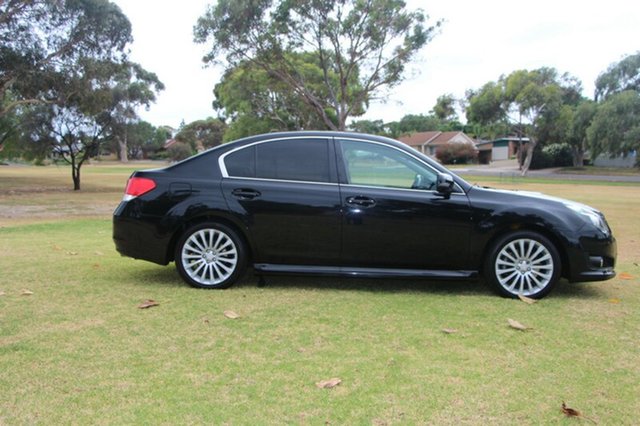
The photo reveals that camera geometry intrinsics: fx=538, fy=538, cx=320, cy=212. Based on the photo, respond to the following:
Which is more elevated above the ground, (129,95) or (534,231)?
(129,95)

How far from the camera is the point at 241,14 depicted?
25.2m

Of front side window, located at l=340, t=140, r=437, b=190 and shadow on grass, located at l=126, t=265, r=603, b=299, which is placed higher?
front side window, located at l=340, t=140, r=437, b=190

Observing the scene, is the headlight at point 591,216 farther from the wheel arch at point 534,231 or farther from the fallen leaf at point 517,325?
the fallen leaf at point 517,325

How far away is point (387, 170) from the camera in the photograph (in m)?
5.36

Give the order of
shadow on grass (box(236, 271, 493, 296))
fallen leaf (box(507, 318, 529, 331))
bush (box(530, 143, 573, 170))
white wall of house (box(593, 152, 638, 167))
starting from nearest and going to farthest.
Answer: fallen leaf (box(507, 318, 529, 331)), shadow on grass (box(236, 271, 493, 296)), white wall of house (box(593, 152, 638, 167)), bush (box(530, 143, 573, 170))

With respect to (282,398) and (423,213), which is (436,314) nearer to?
(423,213)

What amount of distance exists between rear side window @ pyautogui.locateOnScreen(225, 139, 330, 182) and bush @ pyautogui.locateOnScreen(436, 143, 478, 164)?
6796 centimetres

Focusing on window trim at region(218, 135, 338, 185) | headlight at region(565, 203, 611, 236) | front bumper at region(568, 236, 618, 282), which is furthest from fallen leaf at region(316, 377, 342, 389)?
headlight at region(565, 203, 611, 236)

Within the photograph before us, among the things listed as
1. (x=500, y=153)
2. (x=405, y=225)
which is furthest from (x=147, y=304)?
(x=500, y=153)

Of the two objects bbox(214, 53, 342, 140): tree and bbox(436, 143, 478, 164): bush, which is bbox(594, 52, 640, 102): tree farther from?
bbox(436, 143, 478, 164): bush

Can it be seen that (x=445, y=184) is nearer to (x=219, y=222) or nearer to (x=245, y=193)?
(x=245, y=193)

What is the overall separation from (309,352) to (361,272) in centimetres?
167

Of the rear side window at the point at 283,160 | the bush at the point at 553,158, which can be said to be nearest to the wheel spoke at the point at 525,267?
the rear side window at the point at 283,160

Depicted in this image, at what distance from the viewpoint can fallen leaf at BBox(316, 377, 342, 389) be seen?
10.4 feet
